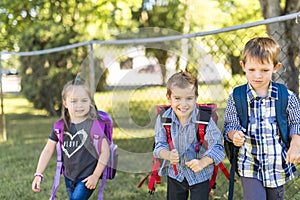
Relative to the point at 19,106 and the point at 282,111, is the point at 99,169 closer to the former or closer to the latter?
the point at 282,111

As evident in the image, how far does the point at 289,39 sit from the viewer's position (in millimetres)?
4898

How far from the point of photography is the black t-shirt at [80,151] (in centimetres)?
319

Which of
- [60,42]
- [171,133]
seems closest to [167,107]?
[171,133]

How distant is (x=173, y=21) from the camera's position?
20.9 metres

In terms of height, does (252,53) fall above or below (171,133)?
above

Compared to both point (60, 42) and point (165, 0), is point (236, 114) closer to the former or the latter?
point (60, 42)

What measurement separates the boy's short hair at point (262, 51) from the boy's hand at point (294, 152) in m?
0.49

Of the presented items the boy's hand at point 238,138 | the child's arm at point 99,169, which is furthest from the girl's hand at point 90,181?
the boy's hand at point 238,138

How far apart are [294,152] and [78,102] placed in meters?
1.55

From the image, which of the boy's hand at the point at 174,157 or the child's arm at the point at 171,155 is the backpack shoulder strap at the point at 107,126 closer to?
the child's arm at the point at 171,155

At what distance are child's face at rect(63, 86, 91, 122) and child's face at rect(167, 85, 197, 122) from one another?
750 millimetres

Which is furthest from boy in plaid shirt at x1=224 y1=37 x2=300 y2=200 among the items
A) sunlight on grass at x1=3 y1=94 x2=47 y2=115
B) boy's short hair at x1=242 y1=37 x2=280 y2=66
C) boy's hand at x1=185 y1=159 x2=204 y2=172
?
sunlight on grass at x1=3 y1=94 x2=47 y2=115

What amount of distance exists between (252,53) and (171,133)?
733mm

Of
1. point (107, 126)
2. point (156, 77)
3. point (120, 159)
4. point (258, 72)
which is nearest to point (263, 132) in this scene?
point (258, 72)
